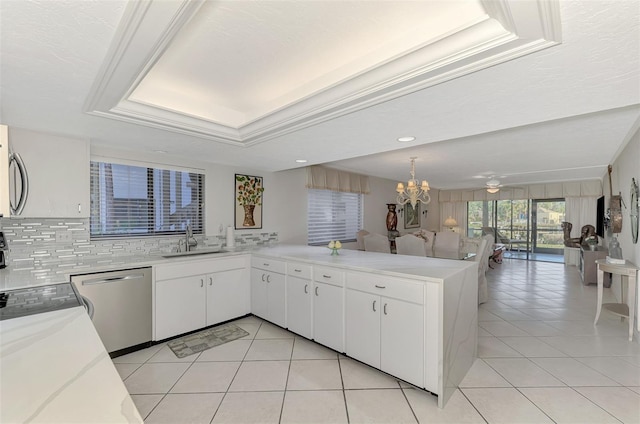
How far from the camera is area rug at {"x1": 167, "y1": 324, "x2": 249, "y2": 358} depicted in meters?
2.85

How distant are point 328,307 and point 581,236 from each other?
23.6 feet

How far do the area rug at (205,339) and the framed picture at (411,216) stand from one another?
5491 millimetres

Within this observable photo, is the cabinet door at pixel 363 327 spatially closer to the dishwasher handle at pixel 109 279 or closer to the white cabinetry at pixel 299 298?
the white cabinetry at pixel 299 298

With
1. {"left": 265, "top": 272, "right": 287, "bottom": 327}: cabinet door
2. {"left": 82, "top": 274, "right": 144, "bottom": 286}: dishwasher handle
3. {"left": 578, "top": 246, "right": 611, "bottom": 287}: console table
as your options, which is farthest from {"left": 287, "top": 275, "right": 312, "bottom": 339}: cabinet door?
{"left": 578, "top": 246, "right": 611, "bottom": 287}: console table

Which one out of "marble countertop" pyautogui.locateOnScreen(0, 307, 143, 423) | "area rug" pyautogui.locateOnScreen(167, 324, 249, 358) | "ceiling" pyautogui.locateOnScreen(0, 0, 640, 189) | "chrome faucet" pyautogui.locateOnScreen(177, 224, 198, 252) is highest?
"ceiling" pyautogui.locateOnScreen(0, 0, 640, 189)

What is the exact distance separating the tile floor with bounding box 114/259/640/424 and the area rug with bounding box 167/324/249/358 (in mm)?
105

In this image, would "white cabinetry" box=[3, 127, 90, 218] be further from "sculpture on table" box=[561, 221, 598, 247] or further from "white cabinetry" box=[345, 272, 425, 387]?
"sculpture on table" box=[561, 221, 598, 247]

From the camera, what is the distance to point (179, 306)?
3.07 m

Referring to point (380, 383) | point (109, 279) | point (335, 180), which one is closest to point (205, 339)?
point (109, 279)

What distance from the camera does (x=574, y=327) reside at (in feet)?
11.0

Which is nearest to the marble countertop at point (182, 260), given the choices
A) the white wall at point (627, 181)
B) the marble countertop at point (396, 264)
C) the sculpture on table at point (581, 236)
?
the marble countertop at point (396, 264)

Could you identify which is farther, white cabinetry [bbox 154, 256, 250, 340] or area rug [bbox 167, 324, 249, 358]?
white cabinetry [bbox 154, 256, 250, 340]

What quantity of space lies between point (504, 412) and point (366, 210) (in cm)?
466

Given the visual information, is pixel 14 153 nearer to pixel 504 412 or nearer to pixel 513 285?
pixel 504 412
